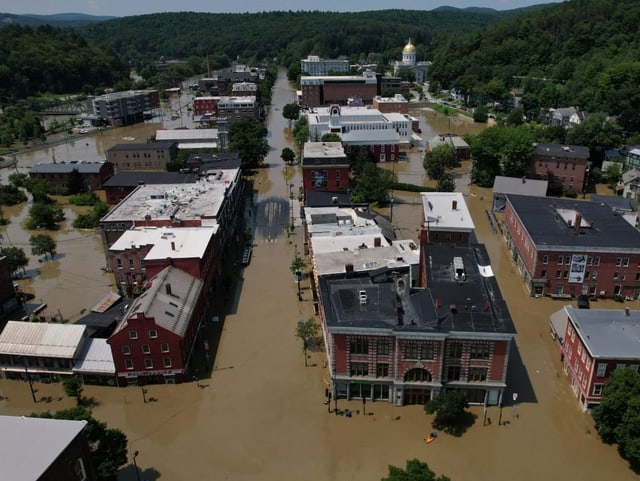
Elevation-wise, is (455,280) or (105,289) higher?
(455,280)

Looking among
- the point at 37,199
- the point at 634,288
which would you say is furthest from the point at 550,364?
the point at 37,199

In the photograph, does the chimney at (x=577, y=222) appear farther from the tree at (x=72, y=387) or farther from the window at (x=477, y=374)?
the tree at (x=72, y=387)

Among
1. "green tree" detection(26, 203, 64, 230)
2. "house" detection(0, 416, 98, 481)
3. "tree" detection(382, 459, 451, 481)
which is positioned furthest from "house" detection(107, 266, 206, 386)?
"green tree" detection(26, 203, 64, 230)

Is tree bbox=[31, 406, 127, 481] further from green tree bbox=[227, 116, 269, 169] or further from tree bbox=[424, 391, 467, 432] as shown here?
green tree bbox=[227, 116, 269, 169]

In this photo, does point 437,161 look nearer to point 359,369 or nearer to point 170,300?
point 170,300

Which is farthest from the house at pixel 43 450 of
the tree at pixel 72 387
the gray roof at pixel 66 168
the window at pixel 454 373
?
the gray roof at pixel 66 168

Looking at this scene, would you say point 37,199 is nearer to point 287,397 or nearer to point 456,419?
point 287,397

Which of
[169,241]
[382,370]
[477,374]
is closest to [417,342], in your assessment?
[382,370]
